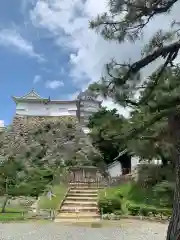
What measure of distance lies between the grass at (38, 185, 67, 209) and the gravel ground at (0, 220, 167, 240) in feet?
10.00

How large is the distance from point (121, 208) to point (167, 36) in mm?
10776

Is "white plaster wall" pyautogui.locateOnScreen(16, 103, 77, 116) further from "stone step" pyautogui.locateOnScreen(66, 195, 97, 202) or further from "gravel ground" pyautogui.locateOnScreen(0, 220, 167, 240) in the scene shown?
"gravel ground" pyautogui.locateOnScreen(0, 220, 167, 240)

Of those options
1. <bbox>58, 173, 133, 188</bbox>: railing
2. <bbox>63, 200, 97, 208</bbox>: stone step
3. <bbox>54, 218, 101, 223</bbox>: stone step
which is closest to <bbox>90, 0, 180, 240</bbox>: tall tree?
<bbox>54, 218, 101, 223</bbox>: stone step

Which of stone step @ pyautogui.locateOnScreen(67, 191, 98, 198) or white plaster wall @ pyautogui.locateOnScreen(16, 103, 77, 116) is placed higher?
white plaster wall @ pyautogui.locateOnScreen(16, 103, 77, 116)

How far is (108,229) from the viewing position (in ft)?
32.0

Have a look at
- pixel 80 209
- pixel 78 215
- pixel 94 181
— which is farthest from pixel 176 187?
pixel 94 181

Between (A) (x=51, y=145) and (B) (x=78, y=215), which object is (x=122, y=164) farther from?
(B) (x=78, y=215)

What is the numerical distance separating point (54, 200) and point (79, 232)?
5.74 m

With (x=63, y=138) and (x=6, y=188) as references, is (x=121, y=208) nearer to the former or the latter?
(x=6, y=188)

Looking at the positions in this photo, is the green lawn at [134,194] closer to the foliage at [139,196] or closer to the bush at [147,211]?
the foliage at [139,196]

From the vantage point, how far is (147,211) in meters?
12.4

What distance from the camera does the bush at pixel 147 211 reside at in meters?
12.1

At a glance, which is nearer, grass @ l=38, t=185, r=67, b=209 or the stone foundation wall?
grass @ l=38, t=185, r=67, b=209

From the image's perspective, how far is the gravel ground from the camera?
8297mm
